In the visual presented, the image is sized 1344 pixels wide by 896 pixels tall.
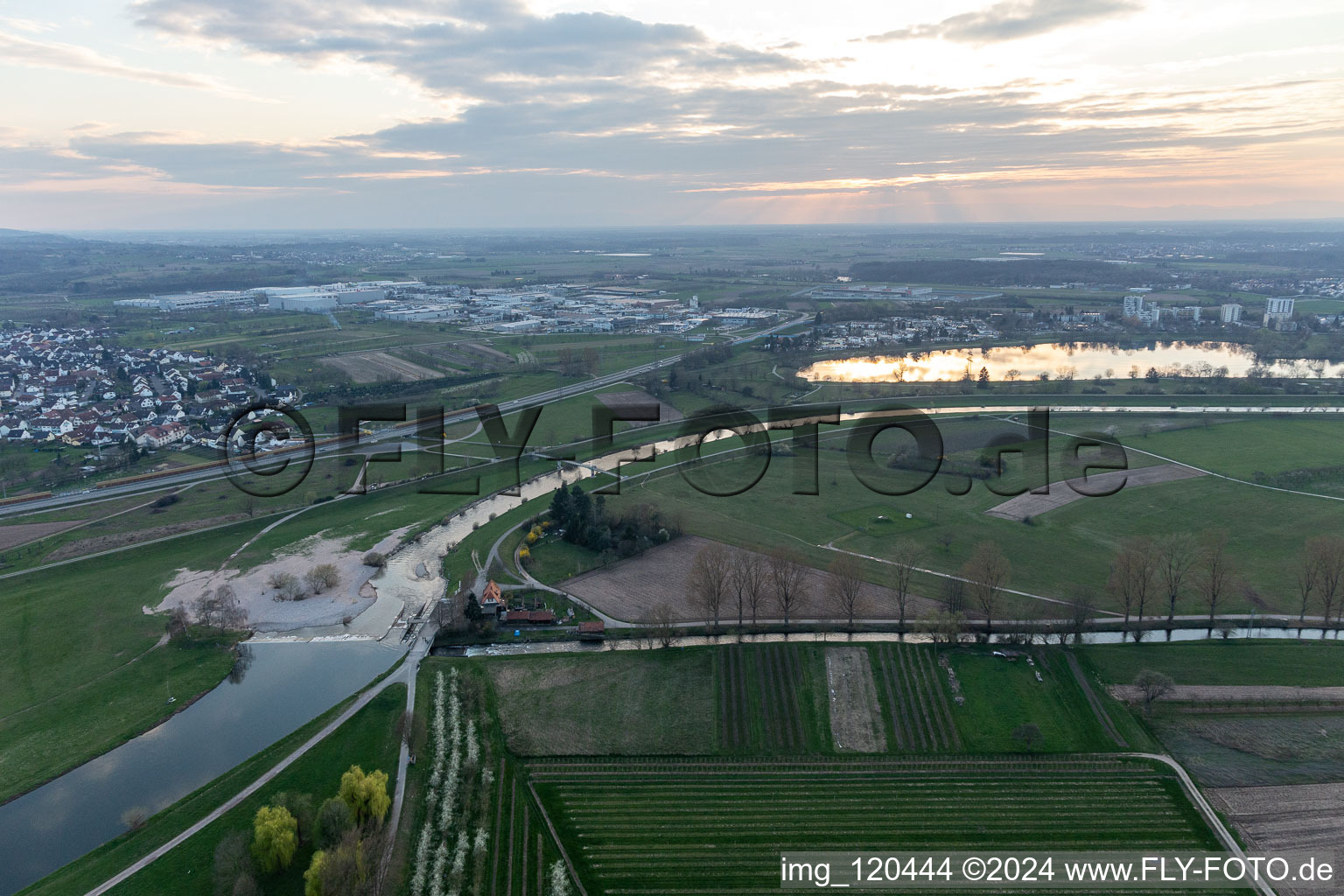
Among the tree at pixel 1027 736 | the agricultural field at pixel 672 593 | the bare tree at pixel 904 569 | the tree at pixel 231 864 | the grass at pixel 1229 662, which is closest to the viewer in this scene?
the tree at pixel 231 864

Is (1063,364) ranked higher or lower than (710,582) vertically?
higher

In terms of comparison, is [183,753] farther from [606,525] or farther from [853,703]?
[853,703]

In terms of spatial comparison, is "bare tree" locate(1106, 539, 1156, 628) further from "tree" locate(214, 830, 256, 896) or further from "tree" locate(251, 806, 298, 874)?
"tree" locate(214, 830, 256, 896)

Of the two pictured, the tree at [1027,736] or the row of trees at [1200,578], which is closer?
the tree at [1027,736]

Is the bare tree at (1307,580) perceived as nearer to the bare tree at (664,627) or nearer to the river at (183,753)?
the bare tree at (664,627)

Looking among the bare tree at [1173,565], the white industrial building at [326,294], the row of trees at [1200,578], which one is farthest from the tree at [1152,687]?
the white industrial building at [326,294]

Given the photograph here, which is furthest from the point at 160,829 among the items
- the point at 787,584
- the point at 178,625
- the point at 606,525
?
the point at 787,584

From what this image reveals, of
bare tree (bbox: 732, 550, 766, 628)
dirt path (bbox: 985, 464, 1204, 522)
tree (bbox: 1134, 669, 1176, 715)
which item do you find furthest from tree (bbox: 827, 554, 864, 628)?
dirt path (bbox: 985, 464, 1204, 522)
